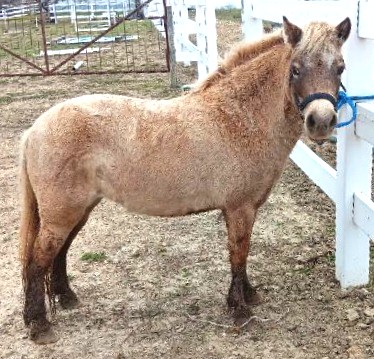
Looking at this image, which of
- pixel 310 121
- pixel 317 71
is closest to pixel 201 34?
pixel 317 71

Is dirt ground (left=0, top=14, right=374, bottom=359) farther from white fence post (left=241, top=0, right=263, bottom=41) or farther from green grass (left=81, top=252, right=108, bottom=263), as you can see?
white fence post (left=241, top=0, right=263, bottom=41)

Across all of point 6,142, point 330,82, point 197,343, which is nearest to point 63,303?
point 197,343

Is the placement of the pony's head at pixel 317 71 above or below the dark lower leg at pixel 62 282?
above

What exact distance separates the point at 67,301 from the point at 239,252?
1.20 metres

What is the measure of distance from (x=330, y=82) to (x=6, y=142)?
5.51 m

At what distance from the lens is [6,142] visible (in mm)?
7277

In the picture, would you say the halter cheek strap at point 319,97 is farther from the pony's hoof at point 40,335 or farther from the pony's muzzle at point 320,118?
the pony's hoof at point 40,335

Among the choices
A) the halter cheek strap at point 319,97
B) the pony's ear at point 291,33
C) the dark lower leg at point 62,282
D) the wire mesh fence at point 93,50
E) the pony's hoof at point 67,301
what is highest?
the pony's ear at point 291,33

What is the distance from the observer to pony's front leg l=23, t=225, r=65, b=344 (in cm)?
317

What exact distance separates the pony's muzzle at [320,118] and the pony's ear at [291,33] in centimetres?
40

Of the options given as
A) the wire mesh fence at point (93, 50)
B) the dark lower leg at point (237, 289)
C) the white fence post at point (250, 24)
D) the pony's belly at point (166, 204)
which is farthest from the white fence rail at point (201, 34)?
the dark lower leg at point (237, 289)

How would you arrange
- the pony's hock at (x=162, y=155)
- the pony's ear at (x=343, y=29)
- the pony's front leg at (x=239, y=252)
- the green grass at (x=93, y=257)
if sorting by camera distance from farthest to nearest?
the green grass at (x=93, y=257) < the pony's front leg at (x=239, y=252) < the pony's hock at (x=162, y=155) < the pony's ear at (x=343, y=29)

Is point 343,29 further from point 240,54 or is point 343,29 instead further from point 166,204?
→ point 166,204

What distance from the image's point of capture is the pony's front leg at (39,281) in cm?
317
